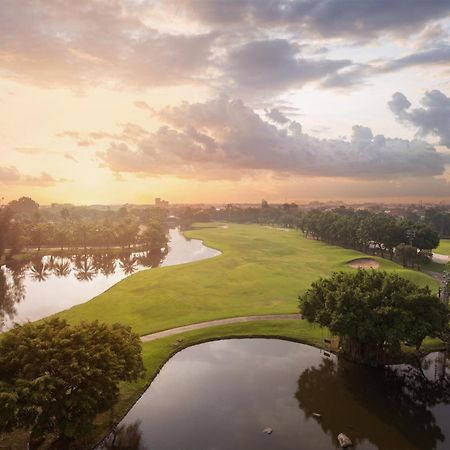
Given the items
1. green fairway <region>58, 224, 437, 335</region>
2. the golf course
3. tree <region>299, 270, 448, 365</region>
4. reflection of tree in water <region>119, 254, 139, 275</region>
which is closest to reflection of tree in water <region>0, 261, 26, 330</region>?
green fairway <region>58, 224, 437, 335</region>

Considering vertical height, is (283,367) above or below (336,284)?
below

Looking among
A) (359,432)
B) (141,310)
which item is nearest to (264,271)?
(141,310)

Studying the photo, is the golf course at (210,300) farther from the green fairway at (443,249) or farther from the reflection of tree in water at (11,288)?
the green fairway at (443,249)

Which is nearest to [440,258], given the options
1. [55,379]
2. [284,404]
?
[284,404]

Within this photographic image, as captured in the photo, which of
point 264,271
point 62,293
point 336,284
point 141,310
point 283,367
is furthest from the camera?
point 264,271

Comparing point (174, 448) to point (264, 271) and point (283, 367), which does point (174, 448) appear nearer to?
point (283, 367)

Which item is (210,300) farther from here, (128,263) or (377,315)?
(128,263)

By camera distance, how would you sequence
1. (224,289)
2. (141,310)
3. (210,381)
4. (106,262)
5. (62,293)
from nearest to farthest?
(210,381), (141,310), (224,289), (62,293), (106,262)

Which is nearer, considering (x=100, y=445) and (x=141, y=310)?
(x=100, y=445)
